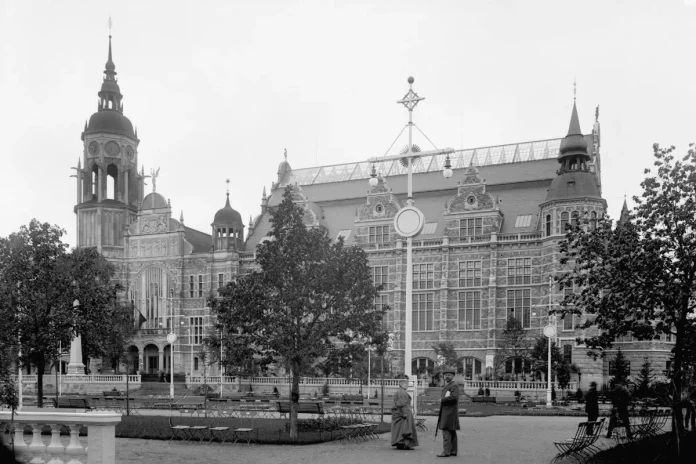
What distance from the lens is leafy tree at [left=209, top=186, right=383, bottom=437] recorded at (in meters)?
22.0

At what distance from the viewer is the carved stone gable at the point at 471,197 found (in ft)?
204

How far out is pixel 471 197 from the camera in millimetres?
62812

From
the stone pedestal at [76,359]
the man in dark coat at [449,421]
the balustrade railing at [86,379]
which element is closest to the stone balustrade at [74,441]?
the man in dark coat at [449,421]

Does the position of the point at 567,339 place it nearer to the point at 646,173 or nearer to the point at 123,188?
the point at 646,173

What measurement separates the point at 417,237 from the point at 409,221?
41152 millimetres

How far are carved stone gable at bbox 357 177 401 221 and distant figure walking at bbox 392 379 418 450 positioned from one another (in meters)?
47.7

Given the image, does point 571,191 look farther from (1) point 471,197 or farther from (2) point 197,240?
(2) point 197,240

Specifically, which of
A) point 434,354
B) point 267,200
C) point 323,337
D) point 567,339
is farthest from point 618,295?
point 267,200

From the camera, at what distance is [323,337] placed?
2242cm

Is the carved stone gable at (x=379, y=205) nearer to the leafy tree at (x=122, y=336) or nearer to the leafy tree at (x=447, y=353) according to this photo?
the leafy tree at (x=447, y=353)

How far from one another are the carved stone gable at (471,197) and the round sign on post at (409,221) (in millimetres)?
37621

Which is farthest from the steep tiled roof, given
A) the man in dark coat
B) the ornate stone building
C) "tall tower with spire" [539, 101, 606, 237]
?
the man in dark coat

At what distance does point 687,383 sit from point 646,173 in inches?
193

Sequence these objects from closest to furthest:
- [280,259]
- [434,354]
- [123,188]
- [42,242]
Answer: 1. [280,259]
2. [42,242]
3. [434,354]
4. [123,188]
